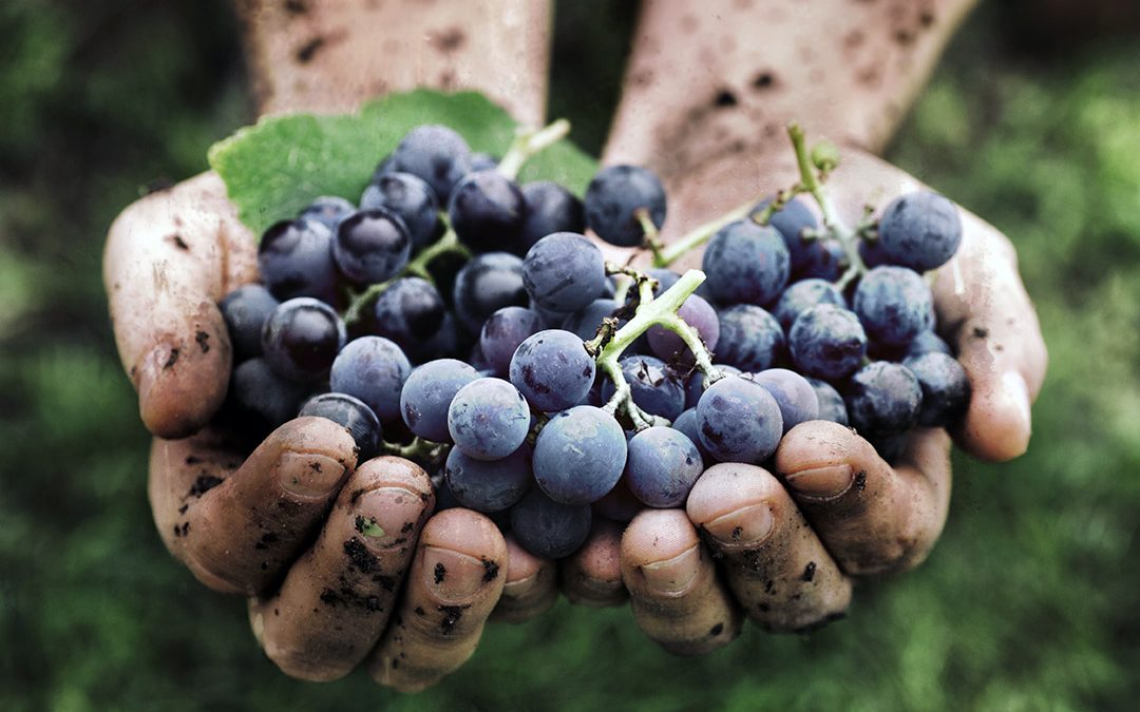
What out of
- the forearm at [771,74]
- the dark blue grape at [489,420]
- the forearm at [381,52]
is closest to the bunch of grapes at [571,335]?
the dark blue grape at [489,420]

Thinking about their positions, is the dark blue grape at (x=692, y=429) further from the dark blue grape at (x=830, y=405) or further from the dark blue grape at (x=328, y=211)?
the dark blue grape at (x=328, y=211)

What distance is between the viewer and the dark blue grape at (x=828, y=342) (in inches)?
49.7

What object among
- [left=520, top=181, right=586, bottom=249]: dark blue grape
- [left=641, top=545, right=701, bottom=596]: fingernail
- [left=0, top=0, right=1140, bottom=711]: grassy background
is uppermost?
[left=520, top=181, right=586, bottom=249]: dark blue grape

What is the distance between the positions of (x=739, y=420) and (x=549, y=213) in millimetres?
522

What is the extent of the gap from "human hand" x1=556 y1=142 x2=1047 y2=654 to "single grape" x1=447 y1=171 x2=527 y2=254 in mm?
310

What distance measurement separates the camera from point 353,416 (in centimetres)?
119

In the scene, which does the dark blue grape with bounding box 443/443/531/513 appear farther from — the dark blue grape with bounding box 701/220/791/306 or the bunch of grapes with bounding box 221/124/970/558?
the dark blue grape with bounding box 701/220/791/306

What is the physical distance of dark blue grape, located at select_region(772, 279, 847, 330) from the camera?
134 cm

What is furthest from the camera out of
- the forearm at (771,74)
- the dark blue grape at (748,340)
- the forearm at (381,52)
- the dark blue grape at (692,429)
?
the forearm at (771,74)

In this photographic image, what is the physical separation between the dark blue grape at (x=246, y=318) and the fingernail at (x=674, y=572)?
0.63 m

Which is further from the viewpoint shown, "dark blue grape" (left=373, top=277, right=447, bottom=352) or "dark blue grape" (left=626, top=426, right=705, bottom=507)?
"dark blue grape" (left=373, top=277, right=447, bottom=352)

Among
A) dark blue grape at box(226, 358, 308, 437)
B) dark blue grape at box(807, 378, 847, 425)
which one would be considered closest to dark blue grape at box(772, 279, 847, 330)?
dark blue grape at box(807, 378, 847, 425)

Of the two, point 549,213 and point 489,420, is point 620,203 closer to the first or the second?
point 549,213

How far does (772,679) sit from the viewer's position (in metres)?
2.27
